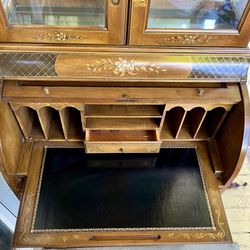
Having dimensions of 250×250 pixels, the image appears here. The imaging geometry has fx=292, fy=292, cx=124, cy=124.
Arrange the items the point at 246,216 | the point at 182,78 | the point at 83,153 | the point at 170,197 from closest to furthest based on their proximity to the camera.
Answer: the point at 182,78 < the point at 170,197 < the point at 83,153 < the point at 246,216

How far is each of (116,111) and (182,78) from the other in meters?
0.29

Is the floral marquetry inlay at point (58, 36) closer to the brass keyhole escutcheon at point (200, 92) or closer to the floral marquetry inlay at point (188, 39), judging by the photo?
the floral marquetry inlay at point (188, 39)

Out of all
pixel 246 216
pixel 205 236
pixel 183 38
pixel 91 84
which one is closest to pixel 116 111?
pixel 91 84

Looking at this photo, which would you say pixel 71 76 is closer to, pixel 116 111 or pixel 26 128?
pixel 116 111

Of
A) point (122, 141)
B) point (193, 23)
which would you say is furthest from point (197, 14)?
point (122, 141)

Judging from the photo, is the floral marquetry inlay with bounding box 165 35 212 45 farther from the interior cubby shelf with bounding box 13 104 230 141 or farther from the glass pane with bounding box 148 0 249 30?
the interior cubby shelf with bounding box 13 104 230 141

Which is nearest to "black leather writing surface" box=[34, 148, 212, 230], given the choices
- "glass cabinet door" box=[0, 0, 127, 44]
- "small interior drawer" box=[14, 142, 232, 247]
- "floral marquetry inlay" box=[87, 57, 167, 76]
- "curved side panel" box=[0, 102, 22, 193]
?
"small interior drawer" box=[14, 142, 232, 247]

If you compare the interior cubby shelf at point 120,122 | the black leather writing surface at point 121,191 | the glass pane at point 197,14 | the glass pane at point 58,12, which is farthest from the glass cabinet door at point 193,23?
the black leather writing surface at point 121,191

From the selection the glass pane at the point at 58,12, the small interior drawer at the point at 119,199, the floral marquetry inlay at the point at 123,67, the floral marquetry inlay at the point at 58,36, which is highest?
the glass pane at the point at 58,12

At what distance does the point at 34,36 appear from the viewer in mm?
866

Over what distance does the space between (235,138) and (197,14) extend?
1.52 ft

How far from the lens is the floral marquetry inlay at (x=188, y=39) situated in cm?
89

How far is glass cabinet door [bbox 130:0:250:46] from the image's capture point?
867 millimetres

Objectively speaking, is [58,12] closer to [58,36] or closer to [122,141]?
[58,36]
